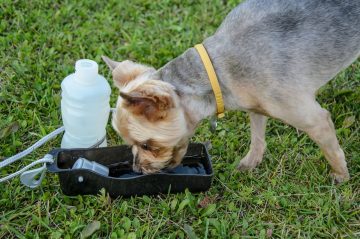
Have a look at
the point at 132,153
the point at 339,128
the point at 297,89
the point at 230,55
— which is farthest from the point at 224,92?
the point at 339,128

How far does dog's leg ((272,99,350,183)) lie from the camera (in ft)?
12.9

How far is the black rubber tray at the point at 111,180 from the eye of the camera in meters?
4.00

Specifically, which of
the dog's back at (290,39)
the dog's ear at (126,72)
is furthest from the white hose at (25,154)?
the dog's back at (290,39)

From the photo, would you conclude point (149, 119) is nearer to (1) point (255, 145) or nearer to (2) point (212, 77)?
(2) point (212, 77)

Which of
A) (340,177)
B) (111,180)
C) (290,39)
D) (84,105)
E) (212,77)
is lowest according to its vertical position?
(340,177)

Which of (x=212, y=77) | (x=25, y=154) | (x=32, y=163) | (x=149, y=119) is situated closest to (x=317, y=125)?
(x=212, y=77)

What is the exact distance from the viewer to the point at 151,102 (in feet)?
11.9

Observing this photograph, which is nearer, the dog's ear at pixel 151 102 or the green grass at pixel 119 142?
the dog's ear at pixel 151 102

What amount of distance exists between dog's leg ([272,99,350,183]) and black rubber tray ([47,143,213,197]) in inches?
31.5

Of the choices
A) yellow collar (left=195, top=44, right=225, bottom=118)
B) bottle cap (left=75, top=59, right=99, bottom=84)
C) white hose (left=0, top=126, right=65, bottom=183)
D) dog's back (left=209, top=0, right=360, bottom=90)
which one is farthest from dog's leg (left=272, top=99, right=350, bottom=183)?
white hose (left=0, top=126, right=65, bottom=183)

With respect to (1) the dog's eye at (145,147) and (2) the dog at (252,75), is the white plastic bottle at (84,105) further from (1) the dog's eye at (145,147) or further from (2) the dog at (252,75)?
(1) the dog's eye at (145,147)

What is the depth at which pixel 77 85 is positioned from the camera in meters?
→ 4.28

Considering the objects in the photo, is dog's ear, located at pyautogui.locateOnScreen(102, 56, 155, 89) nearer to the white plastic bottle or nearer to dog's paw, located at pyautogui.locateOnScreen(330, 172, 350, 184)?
the white plastic bottle

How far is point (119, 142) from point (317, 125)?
6.21 feet
